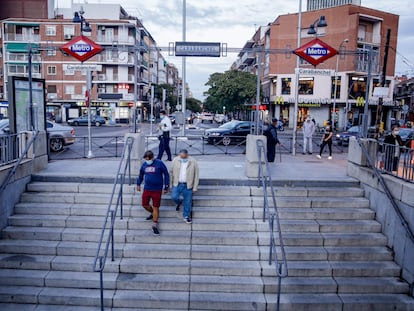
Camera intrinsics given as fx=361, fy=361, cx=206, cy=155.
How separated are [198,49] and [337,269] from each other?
750 cm

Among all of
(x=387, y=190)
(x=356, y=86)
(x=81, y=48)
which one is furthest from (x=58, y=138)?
(x=356, y=86)

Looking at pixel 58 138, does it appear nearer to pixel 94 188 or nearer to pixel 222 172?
pixel 94 188

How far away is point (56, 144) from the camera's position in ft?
58.6

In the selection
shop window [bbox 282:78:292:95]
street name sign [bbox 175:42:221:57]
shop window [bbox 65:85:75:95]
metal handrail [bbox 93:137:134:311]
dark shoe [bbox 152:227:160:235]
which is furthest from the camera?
shop window [bbox 65:85:75:95]

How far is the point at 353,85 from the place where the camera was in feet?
151

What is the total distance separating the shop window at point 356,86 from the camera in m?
46.0

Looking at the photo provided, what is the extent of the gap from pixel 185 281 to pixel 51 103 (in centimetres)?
5511

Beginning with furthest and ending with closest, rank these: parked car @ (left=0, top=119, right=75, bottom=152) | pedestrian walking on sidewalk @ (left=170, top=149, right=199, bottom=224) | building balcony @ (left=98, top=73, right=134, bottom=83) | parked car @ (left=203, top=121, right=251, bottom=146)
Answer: building balcony @ (left=98, top=73, right=134, bottom=83) < parked car @ (left=203, top=121, right=251, bottom=146) < parked car @ (left=0, top=119, right=75, bottom=152) < pedestrian walking on sidewalk @ (left=170, top=149, right=199, bottom=224)

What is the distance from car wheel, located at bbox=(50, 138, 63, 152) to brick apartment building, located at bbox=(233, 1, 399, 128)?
33.6 meters

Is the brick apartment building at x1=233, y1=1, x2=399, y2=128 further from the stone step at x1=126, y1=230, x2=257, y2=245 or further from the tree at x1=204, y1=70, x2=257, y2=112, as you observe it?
the stone step at x1=126, y1=230, x2=257, y2=245

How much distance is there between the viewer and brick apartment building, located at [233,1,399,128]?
Answer: 44531 mm

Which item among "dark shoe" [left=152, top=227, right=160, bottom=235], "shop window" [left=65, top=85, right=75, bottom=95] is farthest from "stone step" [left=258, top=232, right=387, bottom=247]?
"shop window" [left=65, top=85, right=75, bottom=95]

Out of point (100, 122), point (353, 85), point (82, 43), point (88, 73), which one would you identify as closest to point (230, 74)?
point (353, 85)

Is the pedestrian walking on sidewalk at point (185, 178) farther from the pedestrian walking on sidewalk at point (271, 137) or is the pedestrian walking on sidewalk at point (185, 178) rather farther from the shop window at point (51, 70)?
the shop window at point (51, 70)
